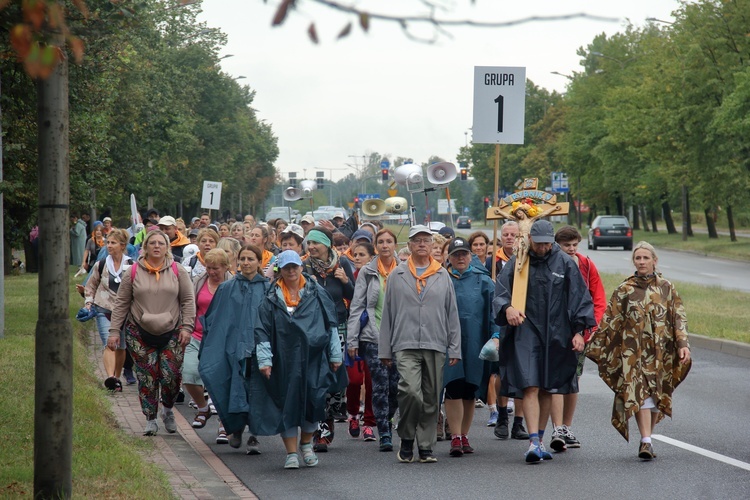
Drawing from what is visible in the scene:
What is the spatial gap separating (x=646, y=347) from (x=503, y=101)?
3700 mm

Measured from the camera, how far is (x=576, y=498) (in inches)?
305

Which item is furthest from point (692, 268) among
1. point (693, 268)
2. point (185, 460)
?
point (185, 460)

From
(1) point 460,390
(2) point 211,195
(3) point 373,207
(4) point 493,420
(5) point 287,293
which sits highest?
(2) point 211,195

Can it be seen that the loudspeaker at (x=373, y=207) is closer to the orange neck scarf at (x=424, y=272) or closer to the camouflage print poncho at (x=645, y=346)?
the orange neck scarf at (x=424, y=272)

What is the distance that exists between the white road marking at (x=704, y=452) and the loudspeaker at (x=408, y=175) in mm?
10450

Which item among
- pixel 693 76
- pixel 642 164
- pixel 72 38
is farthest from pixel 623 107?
pixel 72 38

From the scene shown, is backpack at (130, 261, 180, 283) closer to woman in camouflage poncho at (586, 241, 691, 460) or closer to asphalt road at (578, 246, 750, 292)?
woman in camouflage poncho at (586, 241, 691, 460)

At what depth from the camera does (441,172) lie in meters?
17.1

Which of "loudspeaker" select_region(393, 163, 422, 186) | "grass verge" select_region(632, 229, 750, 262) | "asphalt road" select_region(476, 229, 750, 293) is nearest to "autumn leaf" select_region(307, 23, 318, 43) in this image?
"loudspeaker" select_region(393, 163, 422, 186)

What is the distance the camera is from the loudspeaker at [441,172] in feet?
55.3

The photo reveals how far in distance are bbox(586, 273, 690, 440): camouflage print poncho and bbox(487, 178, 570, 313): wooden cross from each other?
2.54 feet

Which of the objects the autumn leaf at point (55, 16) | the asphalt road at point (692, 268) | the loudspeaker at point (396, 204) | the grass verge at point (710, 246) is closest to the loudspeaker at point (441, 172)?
the loudspeaker at point (396, 204)

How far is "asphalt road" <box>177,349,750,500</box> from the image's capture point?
8.02 metres

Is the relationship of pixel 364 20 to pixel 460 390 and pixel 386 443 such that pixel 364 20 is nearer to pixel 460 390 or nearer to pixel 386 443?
pixel 460 390
